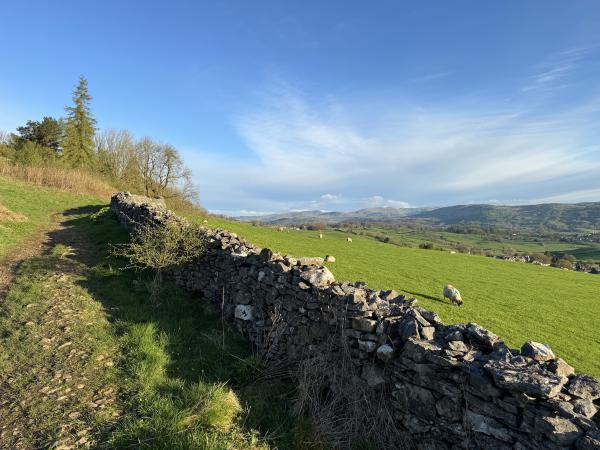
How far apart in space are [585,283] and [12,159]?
55.4 meters

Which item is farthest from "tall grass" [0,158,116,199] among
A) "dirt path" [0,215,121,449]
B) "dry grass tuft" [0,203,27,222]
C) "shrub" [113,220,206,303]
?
"shrub" [113,220,206,303]

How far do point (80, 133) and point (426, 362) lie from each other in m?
61.8

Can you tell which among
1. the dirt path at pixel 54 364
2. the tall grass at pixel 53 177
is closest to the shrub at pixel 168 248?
the dirt path at pixel 54 364

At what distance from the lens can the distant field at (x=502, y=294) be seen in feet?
32.7

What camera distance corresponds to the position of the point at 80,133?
2115 inches

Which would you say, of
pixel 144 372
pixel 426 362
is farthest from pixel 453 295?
pixel 144 372

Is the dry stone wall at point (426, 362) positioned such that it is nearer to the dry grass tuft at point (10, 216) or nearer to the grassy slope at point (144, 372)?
the grassy slope at point (144, 372)

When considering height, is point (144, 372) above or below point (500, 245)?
above

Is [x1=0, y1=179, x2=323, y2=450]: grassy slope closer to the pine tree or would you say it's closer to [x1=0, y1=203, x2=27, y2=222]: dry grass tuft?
[x1=0, y1=203, x2=27, y2=222]: dry grass tuft

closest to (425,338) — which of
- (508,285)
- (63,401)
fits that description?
(63,401)

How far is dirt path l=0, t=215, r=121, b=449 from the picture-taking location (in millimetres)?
5113

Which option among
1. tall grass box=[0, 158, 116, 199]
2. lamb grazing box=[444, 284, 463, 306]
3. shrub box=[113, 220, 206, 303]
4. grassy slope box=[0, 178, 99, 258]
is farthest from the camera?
tall grass box=[0, 158, 116, 199]

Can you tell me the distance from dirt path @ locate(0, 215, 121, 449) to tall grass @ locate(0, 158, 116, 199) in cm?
3068

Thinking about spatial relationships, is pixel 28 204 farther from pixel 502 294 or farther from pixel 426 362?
pixel 502 294
